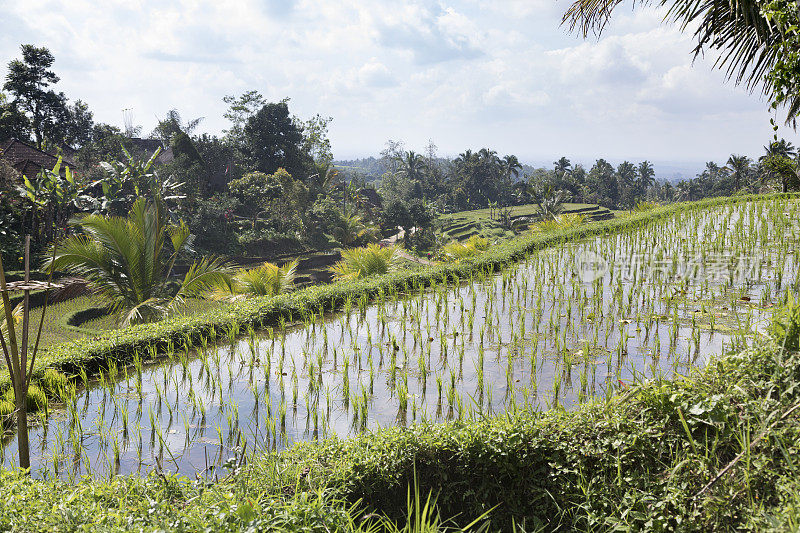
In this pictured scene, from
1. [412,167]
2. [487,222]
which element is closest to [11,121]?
[487,222]

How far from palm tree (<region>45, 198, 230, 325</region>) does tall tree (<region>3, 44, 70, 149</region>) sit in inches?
910

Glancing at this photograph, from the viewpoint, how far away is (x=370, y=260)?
10.3 m

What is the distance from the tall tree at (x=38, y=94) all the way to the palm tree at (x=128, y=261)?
2311 cm

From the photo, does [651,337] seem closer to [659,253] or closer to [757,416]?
[757,416]

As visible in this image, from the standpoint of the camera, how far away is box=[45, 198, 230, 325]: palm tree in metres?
7.31

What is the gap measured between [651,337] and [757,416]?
2.74 metres

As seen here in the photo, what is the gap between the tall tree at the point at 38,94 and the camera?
25344 mm

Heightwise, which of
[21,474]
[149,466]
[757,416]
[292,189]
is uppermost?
[292,189]

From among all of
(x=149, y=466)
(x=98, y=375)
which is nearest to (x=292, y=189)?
(x=98, y=375)

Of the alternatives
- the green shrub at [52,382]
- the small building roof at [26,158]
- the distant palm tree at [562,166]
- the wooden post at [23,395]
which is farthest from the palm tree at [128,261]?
the distant palm tree at [562,166]

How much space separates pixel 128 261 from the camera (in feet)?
24.6

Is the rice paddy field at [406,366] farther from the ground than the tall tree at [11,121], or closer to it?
closer to it

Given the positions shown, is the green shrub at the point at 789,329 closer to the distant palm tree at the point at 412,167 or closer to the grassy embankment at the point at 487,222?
the grassy embankment at the point at 487,222

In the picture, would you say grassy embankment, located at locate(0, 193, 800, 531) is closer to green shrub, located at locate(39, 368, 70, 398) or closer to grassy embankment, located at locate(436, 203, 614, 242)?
green shrub, located at locate(39, 368, 70, 398)
